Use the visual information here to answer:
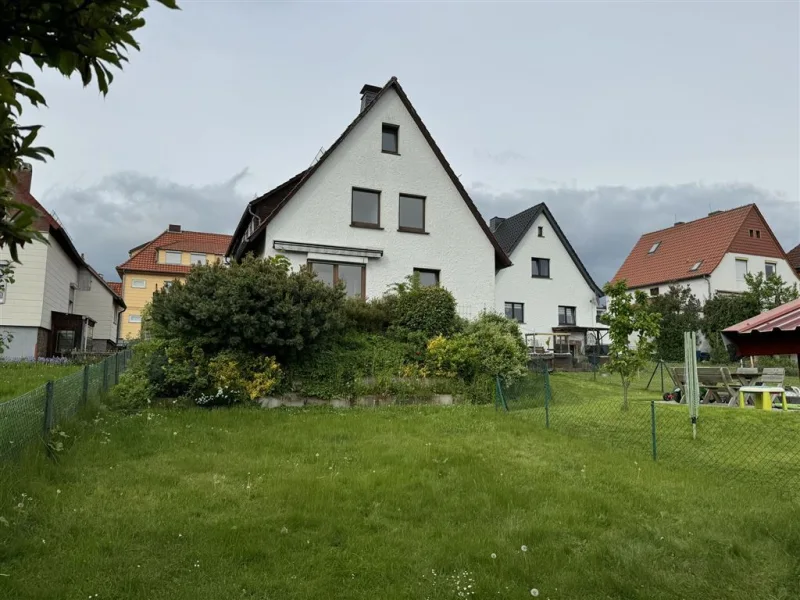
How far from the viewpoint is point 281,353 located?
41.3ft

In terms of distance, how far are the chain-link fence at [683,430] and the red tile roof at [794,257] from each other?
1322 inches

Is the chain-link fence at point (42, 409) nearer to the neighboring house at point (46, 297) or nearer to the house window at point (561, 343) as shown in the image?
the neighboring house at point (46, 297)

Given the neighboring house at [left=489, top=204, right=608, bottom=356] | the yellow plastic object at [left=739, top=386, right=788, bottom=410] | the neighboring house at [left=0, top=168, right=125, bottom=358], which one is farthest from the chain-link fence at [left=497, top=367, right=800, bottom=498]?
the neighboring house at [left=0, top=168, right=125, bottom=358]

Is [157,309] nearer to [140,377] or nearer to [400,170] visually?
[140,377]

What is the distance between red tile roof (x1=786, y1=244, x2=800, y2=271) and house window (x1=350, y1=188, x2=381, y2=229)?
3448cm

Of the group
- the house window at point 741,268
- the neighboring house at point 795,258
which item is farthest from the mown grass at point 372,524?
the neighboring house at point 795,258

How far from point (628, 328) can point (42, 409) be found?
448 inches

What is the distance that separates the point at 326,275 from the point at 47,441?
12578 millimetres

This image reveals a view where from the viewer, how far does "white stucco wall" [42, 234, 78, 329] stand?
2302 centimetres

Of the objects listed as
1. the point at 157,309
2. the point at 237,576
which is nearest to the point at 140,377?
the point at 157,309

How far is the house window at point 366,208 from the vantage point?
65.5 ft

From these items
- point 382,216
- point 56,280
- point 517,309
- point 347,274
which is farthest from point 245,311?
point 517,309

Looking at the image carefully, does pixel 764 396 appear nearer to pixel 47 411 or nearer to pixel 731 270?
pixel 47 411

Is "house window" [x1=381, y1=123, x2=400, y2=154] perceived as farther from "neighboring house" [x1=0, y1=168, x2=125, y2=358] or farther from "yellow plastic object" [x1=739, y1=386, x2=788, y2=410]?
"yellow plastic object" [x1=739, y1=386, x2=788, y2=410]
